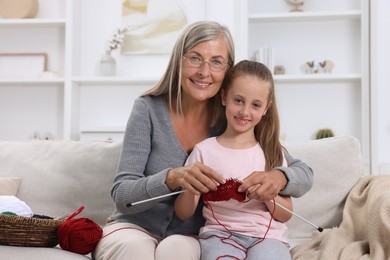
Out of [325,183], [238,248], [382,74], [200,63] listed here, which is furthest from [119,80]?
[238,248]

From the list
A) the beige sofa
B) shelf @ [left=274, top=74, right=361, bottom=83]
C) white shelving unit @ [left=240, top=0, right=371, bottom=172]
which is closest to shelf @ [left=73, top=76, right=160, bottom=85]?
white shelving unit @ [left=240, top=0, right=371, bottom=172]

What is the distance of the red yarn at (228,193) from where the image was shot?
1.64 metres

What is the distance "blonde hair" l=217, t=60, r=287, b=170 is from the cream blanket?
12.3 inches

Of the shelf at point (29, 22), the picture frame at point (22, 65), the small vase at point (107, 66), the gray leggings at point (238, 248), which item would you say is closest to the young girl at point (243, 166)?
the gray leggings at point (238, 248)

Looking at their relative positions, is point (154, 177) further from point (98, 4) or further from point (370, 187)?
point (98, 4)

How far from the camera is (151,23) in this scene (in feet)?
14.2

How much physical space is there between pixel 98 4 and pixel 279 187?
3.01m

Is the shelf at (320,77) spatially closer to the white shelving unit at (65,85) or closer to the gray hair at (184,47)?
the white shelving unit at (65,85)

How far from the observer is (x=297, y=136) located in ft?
13.9

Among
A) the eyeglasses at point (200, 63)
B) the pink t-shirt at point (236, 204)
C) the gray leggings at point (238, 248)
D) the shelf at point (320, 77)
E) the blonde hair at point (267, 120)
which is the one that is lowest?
the gray leggings at point (238, 248)

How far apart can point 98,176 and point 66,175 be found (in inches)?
5.1

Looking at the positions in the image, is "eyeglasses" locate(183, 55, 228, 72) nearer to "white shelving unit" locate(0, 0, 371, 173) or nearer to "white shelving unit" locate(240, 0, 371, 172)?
"white shelving unit" locate(0, 0, 371, 173)

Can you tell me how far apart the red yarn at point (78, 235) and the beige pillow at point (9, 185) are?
0.57m

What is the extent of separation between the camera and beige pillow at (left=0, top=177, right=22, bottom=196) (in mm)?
2249
